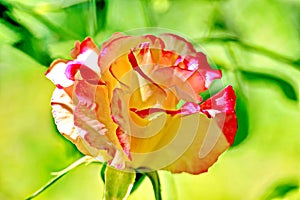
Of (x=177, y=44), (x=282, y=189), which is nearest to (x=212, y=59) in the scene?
(x=177, y=44)

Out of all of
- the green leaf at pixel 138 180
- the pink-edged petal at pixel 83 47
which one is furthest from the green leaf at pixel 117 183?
the pink-edged petal at pixel 83 47

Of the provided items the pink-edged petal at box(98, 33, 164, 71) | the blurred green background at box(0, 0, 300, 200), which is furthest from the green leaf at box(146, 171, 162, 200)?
the pink-edged petal at box(98, 33, 164, 71)

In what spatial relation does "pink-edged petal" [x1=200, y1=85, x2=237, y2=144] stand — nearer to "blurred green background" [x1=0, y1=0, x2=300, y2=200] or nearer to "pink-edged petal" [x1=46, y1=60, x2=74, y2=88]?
"blurred green background" [x1=0, y1=0, x2=300, y2=200]

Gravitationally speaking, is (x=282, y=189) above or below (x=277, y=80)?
below

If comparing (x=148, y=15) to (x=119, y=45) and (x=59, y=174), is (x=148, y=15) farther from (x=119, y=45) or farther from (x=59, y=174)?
(x=59, y=174)

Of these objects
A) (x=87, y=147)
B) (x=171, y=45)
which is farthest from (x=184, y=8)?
(x=87, y=147)

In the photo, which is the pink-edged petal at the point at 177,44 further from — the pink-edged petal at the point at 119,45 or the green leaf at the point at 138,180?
the green leaf at the point at 138,180
